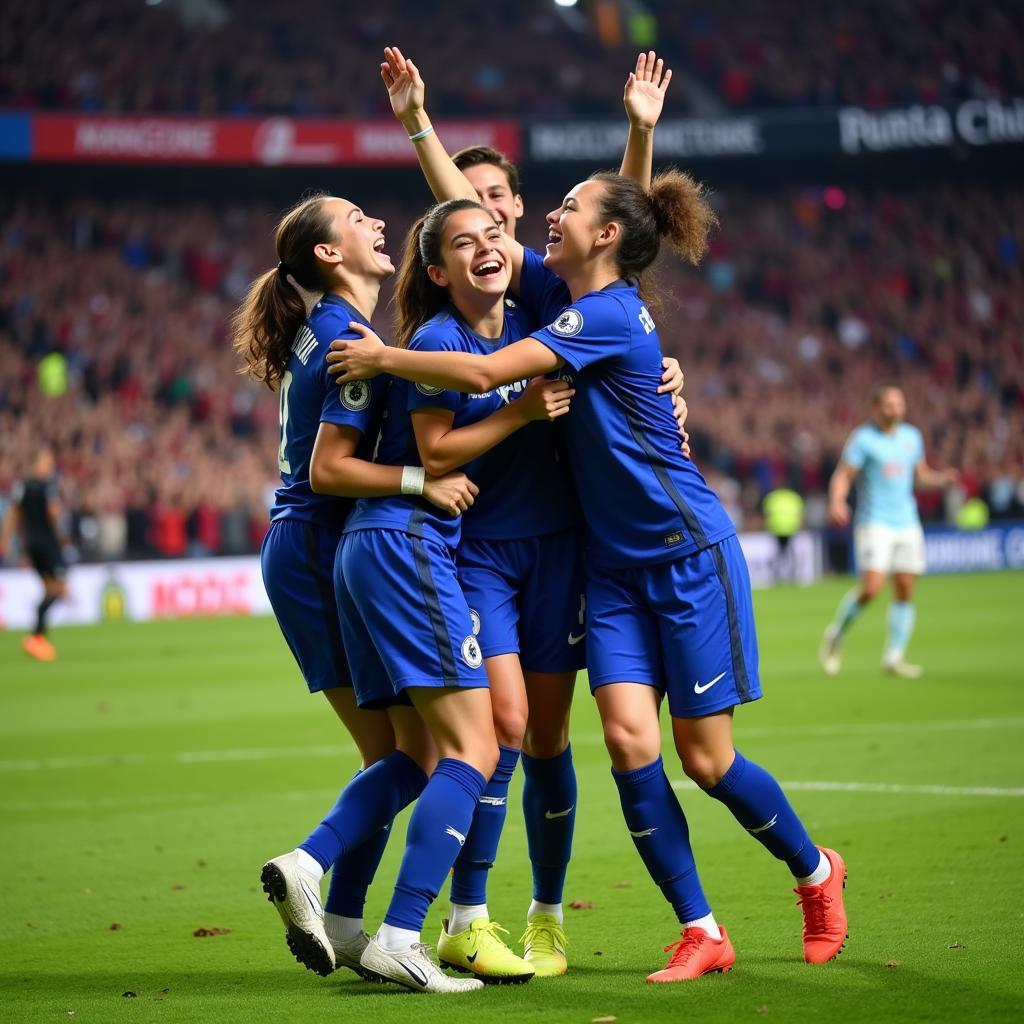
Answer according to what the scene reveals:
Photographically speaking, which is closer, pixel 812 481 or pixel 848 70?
pixel 812 481

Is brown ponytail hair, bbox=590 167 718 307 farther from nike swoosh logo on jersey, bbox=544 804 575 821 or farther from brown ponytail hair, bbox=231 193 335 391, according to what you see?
nike swoosh logo on jersey, bbox=544 804 575 821

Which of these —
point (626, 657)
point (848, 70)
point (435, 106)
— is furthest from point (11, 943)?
point (848, 70)

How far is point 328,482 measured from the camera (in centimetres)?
479

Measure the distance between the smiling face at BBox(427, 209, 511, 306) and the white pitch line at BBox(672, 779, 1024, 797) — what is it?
421cm

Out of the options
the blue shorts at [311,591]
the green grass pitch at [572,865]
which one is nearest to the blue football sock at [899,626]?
the green grass pitch at [572,865]

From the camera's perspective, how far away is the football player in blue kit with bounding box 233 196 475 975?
190 inches

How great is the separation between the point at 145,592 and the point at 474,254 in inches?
763

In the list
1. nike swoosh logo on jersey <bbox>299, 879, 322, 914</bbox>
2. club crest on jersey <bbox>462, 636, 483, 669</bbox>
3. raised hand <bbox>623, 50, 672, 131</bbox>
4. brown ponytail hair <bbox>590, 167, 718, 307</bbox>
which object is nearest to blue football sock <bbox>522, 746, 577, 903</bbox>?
club crest on jersey <bbox>462, 636, 483, 669</bbox>

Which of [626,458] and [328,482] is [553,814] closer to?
[626,458]

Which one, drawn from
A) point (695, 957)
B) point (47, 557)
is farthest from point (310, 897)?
point (47, 557)

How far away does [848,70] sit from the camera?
36594 millimetres

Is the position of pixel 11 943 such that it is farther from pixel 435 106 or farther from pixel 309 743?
pixel 435 106

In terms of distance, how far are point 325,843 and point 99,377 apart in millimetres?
25341

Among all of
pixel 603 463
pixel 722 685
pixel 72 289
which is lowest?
pixel 722 685
